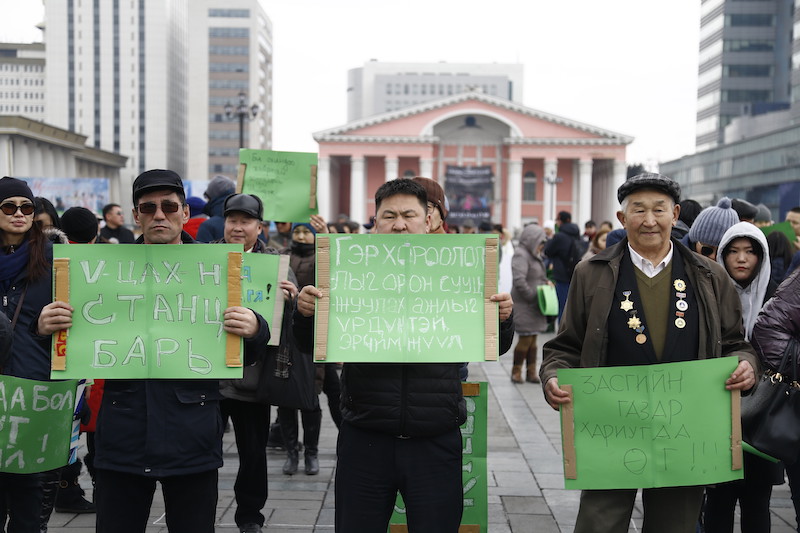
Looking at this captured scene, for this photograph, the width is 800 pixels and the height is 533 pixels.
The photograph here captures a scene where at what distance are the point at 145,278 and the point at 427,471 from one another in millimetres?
1337

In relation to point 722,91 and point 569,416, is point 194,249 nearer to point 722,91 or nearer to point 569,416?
point 569,416

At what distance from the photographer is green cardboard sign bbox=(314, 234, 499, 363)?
11.2ft

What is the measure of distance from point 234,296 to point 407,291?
688 mm

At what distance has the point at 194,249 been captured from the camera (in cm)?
341

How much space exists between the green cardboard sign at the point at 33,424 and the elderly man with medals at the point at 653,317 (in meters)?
2.15

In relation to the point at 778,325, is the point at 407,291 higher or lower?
higher

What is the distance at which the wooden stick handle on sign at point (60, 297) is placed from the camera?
330 cm

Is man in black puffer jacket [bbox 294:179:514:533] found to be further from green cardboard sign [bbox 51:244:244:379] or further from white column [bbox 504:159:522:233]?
white column [bbox 504:159:522:233]

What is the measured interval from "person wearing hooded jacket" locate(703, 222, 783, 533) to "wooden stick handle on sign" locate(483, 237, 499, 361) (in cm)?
127

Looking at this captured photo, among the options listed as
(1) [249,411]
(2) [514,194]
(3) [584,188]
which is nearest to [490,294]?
(1) [249,411]

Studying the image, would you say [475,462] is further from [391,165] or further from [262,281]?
[391,165]

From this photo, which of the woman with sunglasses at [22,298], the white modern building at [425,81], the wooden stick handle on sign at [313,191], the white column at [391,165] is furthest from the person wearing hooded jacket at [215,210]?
the white modern building at [425,81]

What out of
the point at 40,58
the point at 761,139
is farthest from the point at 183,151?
the point at 761,139

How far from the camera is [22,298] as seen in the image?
3891mm
